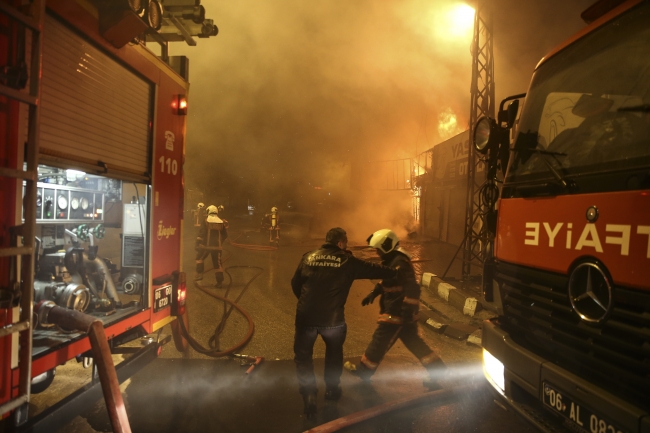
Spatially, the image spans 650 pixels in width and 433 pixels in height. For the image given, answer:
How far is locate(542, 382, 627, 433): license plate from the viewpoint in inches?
68.9

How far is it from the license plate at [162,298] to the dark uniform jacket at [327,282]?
47.1 inches

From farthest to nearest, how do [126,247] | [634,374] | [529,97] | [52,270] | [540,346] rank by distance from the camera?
[126,247], [52,270], [529,97], [540,346], [634,374]

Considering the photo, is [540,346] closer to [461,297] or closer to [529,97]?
[529,97]

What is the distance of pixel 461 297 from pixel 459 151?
363 inches

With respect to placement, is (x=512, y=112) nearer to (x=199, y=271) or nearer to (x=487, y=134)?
(x=487, y=134)

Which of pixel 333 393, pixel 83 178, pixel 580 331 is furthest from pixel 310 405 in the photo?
pixel 83 178

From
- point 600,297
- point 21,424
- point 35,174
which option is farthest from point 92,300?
point 600,297

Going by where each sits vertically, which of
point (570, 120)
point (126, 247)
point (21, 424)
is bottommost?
point (21, 424)

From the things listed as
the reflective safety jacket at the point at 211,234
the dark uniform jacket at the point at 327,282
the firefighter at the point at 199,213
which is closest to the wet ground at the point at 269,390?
the dark uniform jacket at the point at 327,282

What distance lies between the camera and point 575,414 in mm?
1894

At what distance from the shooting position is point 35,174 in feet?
6.06

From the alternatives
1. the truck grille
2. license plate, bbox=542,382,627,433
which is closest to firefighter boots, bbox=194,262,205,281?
the truck grille

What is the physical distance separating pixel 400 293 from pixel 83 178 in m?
3.24

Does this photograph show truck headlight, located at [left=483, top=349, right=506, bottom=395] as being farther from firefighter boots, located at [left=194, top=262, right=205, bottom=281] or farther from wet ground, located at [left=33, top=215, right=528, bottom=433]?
firefighter boots, located at [left=194, top=262, right=205, bottom=281]
